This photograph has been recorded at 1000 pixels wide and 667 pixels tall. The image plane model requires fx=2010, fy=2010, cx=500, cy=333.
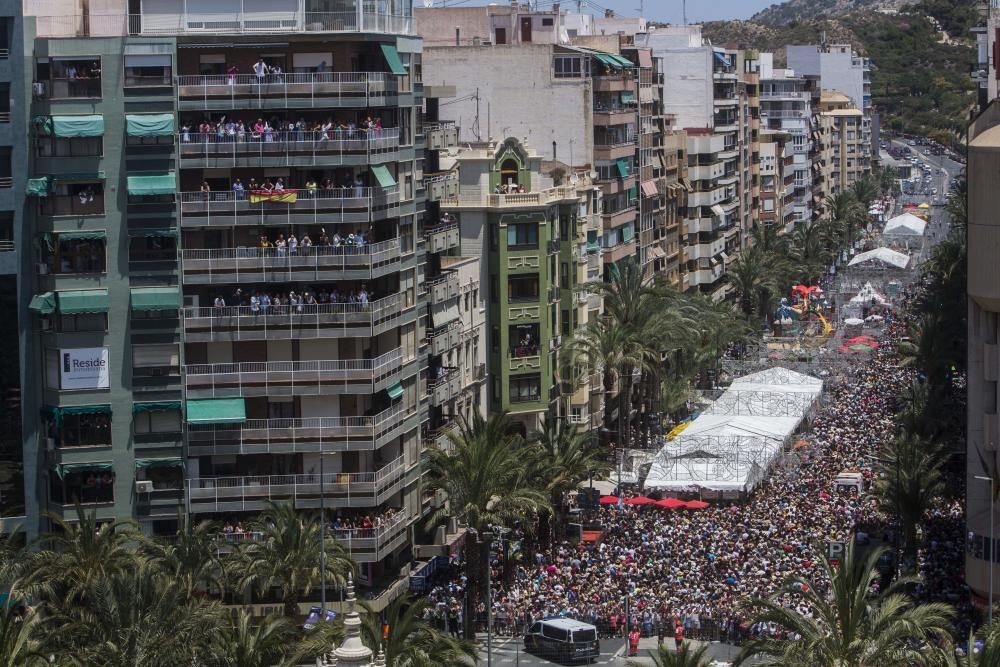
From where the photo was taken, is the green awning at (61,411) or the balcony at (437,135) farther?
the balcony at (437,135)

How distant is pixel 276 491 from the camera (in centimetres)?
6475

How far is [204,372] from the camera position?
6475 centimetres

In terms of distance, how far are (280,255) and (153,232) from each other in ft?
13.5

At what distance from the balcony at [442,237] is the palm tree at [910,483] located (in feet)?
61.1

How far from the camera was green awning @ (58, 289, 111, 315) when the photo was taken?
206 feet

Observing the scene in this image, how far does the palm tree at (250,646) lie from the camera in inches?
1813

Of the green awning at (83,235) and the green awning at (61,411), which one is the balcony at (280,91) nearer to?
the green awning at (83,235)

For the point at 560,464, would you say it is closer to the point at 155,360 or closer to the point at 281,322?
the point at 281,322

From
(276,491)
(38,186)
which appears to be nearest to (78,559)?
(276,491)

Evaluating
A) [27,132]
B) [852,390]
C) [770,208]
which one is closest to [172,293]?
[27,132]

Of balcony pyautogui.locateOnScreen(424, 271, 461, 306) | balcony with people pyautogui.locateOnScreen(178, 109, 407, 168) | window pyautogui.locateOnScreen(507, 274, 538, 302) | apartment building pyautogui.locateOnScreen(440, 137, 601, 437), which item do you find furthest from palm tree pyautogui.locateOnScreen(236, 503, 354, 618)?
window pyautogui.locateOnScreen(507, 274, 538, 302)

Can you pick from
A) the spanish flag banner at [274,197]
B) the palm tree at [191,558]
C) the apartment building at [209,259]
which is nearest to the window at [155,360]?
the apartment building at [209,259]

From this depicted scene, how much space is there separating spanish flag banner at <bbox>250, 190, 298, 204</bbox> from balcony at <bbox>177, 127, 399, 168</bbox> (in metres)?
0.90

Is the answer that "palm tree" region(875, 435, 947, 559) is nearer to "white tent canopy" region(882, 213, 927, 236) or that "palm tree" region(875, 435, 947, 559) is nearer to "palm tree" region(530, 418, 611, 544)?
"palm tree" region(530, 418, 611, 544)
